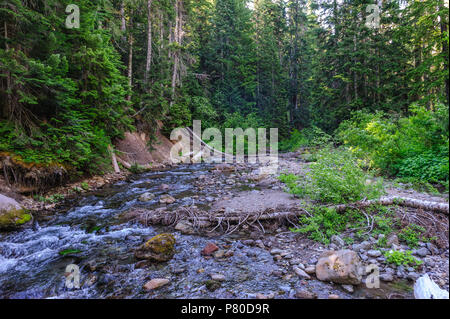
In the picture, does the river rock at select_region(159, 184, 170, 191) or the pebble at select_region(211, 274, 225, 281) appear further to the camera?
the river rock at select_region(159, 184, 170, 191)

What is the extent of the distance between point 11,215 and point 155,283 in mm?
4194

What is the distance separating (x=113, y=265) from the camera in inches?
138

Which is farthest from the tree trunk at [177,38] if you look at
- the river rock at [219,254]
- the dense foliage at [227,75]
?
the river rock at [219,254]

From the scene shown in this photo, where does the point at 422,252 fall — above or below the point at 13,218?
above

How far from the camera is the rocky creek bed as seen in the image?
9.07 feet

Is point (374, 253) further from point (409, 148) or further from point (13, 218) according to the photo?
point (13, 218)

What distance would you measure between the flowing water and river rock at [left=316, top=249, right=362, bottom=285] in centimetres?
16

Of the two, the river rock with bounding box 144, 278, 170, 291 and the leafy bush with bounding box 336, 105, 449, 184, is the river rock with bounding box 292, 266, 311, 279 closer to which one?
the river rock with bounding box 144, 278, 170, 291
